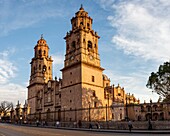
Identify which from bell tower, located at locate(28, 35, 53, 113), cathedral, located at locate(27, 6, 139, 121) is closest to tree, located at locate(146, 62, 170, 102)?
cathedral, located at locate(27, 6, 139, 121)

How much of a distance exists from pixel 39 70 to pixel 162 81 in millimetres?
37151

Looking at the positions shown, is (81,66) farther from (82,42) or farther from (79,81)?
(82,42)

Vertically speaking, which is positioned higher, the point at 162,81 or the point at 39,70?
the point at 39,70

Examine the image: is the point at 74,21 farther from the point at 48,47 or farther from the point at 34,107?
the point at 34,107

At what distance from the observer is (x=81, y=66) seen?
42250 millimetres

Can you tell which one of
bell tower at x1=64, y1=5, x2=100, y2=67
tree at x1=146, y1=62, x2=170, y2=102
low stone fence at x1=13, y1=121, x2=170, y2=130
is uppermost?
bell tower at x1=64, y1=5, x2=100, y2=67

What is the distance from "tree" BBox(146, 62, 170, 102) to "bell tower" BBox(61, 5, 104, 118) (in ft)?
37.0

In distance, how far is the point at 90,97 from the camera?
42406mm

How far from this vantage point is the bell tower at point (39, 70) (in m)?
62.4

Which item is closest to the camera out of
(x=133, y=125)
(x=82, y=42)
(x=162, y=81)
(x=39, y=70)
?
(x=133, y=125)

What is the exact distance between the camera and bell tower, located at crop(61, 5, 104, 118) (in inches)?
1646

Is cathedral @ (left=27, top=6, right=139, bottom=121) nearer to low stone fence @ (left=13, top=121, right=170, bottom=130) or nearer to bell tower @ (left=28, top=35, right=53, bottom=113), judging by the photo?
low stone fence @ (left=13, top=121, right=170, bottom=130)

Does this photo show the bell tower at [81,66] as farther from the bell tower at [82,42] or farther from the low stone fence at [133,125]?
the low stone fence at [133,125]

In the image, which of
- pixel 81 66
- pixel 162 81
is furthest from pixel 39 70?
pixel 162 81
